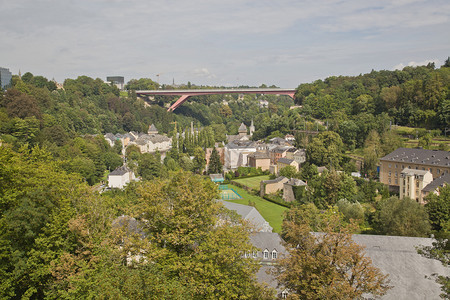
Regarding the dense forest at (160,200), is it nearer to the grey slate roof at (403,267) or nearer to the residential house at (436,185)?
the residential house at (436,185)

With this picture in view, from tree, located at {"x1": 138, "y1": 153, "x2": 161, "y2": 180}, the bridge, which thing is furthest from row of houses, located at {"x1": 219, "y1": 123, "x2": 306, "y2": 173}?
the bridge

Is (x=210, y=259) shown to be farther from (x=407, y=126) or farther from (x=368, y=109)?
(x=368, y=109)

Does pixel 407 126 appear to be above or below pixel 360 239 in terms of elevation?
above

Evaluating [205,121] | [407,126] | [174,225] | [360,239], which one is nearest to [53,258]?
[174,225]

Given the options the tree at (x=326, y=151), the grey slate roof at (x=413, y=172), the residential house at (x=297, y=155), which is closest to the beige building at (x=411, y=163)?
the grey slate roof at (x=413, y=172)

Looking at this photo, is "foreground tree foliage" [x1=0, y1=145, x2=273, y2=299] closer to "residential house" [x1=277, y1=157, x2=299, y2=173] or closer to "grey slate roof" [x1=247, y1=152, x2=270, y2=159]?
"residential house" [x1=277, y1=157, x2=299, y2=173]

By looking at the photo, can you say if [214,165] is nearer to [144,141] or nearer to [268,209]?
[268,209]
